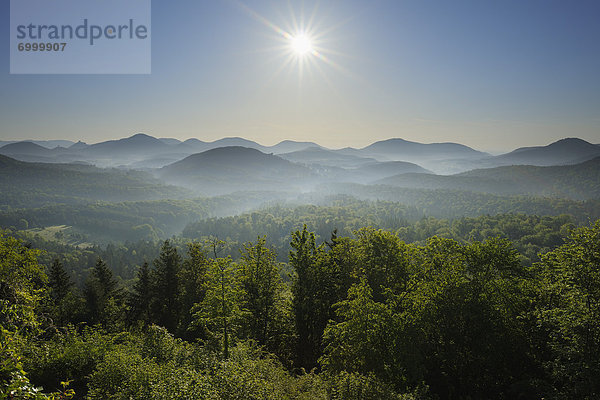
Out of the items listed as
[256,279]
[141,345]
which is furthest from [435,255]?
[141,345]

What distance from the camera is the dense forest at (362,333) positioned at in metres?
14.9

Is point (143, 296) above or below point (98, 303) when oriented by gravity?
above

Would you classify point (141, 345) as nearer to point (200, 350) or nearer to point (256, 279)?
point (200, 350)

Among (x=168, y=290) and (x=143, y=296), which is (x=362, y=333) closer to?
(x=168, y=290)

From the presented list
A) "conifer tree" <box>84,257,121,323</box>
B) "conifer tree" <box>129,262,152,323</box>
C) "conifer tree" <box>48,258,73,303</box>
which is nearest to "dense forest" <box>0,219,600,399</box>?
"conifer tree" <box>84,257,121,323</box>

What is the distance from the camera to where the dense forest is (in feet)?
49.0

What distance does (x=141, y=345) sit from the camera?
840 inches

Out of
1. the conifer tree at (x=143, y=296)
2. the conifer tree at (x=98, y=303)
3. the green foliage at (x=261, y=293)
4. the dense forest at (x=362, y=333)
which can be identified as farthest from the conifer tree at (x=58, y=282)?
the green foliage at (x=261, y=293)

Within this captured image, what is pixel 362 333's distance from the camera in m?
18.2

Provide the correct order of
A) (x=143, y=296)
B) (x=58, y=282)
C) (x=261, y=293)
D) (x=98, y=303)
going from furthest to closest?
1. (x=143, y=296)
2. (x=58, y=282)
3. (x=98, y=303)
4. (x=261, y=293)

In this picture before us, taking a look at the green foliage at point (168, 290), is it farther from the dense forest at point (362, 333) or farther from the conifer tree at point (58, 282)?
the dense forest at point (362, 333)

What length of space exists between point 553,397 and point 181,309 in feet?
128

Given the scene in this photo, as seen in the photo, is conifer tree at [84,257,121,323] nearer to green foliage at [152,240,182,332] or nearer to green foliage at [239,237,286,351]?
green foliage at [152,240,182,332]

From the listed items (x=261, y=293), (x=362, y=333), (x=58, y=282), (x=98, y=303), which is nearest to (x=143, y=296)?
(x=98, y=303)
